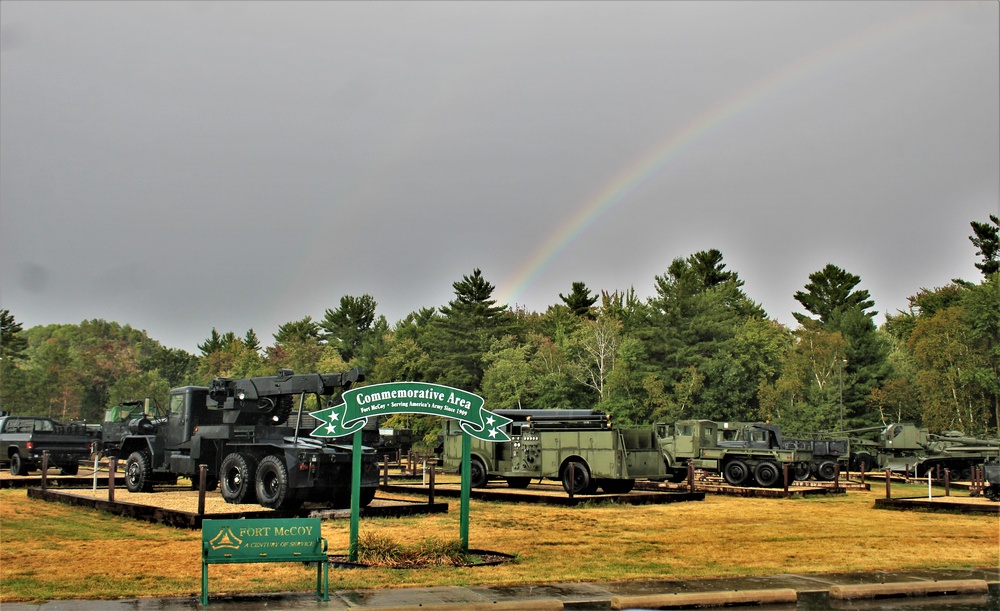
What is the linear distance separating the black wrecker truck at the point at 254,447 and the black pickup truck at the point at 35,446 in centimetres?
633

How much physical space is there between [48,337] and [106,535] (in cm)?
18292

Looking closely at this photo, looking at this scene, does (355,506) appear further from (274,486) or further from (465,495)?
(274,486)

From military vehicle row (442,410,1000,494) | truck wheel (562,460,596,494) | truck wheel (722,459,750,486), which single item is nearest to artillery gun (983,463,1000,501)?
military vehicle row (442,410,1000,494)

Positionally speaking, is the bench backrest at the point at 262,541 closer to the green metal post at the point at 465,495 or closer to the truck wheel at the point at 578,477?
the green metal post at the point at 465,495

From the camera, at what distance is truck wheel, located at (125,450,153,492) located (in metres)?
24.5

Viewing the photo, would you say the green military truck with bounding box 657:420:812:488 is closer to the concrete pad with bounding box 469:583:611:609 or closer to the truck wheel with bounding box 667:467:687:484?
the truck wheel with bounding box 667:467:687:484

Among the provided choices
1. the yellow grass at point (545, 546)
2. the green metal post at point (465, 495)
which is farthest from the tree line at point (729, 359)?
the green metal post at point (465, 495)

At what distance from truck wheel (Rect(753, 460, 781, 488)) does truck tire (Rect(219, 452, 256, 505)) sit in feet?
59.8

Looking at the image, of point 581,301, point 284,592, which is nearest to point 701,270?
point 581,301

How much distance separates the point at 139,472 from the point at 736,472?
1876 centimetres

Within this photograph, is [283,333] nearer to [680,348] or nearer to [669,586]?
[680,348]

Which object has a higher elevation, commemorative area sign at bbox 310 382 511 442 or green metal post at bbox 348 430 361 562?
commemorative area sign at bbox 310 382 511 442

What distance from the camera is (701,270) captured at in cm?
9588

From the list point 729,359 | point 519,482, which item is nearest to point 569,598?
point 519,482
